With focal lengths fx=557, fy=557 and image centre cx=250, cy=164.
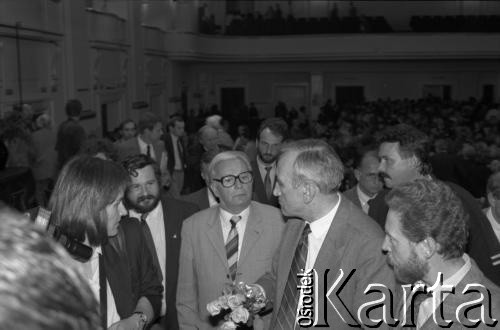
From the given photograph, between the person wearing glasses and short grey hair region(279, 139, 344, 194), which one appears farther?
the person wearing glasses

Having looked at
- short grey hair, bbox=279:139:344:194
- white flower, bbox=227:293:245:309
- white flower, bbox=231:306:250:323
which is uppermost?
short grey hair, bbox=279:139:344:194

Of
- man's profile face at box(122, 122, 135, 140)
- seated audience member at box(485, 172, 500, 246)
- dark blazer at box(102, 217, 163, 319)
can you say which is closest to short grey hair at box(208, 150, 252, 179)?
dark blazer at box(102, 217, 163, 319)

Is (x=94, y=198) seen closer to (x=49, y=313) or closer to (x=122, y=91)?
(x=49, y=313)

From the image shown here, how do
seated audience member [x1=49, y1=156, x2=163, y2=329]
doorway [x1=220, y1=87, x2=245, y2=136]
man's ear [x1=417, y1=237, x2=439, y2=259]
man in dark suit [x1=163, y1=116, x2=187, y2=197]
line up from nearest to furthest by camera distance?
man's ear [x1=417, y1=237, x2=439, y2=259]
seated audience member [x1=49, y1=156, x2=163, y2=329]
man in dark suit [x1=163, y1=116, x2=187, y2=197]
doorway [x1=220, y1=87, x2=245, y2=136]

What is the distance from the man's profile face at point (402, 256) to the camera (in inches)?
87.9

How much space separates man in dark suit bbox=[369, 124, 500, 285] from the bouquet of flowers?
1.23 metres

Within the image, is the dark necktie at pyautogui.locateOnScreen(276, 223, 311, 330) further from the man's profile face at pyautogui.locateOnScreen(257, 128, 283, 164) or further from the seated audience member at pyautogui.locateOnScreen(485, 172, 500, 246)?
the man's profile face at pyautogui.locateOnScreen(257, 128, 283, 164)

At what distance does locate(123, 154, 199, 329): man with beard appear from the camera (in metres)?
3.74

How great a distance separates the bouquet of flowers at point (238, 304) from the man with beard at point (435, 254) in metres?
0.74

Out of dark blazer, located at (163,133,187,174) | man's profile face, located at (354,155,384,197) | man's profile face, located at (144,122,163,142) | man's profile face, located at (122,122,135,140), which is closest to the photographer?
man's profile face, located at (354,155,384,197)

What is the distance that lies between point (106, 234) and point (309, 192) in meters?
0.97

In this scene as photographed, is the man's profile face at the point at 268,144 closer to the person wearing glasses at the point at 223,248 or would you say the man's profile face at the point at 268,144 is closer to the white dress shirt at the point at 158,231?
the white dress shirt at the point at 158,231

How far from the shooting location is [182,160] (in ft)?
30.5

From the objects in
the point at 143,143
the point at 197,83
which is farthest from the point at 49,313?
the point at 197,83
